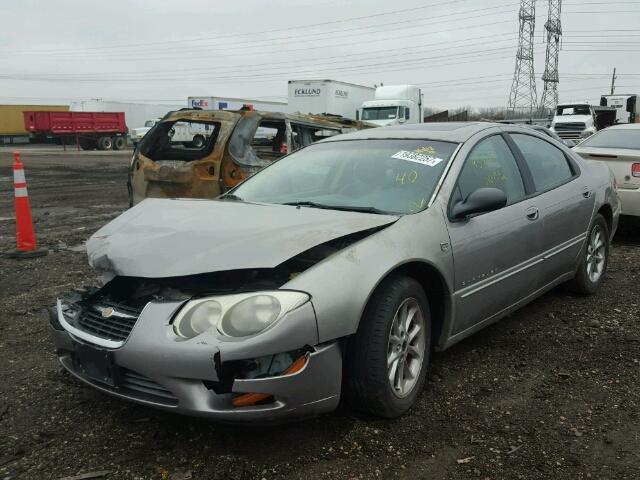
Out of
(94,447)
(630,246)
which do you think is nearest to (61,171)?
(630,246)

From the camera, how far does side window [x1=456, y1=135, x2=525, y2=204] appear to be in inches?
145

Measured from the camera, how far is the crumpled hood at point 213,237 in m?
2.67

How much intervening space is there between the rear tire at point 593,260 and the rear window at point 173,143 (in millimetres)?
3850

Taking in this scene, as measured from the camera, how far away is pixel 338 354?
265 centimetres

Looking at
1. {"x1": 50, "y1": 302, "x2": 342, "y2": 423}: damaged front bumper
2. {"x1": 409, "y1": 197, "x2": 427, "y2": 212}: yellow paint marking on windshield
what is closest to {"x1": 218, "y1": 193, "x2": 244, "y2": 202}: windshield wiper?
{"x1": 409, "y1": 197, "x2": 427, "y2": 212}: yellow paint marking on windshield

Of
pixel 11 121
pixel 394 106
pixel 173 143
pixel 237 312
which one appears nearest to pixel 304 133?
pixel 173 143

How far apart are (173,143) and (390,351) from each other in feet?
15.9

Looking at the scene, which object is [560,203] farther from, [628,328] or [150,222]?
[150,222]

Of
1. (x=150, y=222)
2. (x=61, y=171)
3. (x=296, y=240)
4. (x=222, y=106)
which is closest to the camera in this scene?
(x=296, y=240)

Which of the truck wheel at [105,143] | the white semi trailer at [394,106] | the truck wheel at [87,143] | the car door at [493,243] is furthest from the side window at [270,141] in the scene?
the truck wheel at [87,143]

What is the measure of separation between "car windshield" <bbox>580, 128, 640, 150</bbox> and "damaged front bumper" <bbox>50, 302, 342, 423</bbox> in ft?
21.0

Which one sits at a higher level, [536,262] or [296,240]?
[296,240]

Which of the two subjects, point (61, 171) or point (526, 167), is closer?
point (526, 167)

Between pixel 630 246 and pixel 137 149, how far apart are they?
19.7ft
